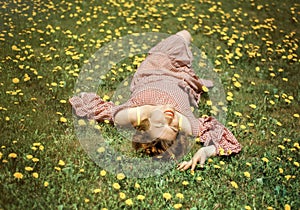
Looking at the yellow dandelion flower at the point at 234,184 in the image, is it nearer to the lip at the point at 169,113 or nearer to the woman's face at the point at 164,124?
the woman's face at the point at 164,124

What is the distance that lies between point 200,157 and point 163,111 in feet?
1.87

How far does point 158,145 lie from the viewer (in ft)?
12.5

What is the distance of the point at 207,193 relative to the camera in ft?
11.4

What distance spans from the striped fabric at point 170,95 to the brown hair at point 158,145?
0.25m

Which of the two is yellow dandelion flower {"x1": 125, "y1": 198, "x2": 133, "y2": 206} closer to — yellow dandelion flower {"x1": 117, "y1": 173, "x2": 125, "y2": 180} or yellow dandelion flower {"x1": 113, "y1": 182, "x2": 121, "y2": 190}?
yellow dandelion flower {"x1": 113, "y1": 182, "x2": 121, "y2": 190}

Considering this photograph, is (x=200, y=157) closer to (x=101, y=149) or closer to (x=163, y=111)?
(x=163, y=111)

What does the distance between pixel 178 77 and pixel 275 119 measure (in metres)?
1.21

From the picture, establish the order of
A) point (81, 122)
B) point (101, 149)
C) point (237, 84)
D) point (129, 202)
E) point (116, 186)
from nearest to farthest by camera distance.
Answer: point (129, 202)
point (116, 186)
point (101, 149)
point (81, 122)
point (237, 84)

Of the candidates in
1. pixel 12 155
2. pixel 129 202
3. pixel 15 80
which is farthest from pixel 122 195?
pixel 15 80

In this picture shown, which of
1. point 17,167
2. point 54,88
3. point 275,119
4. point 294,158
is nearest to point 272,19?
point 275,119

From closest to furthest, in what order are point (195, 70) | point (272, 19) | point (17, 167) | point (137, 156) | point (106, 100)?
point (17, 167) → point (137, 156) → point (106, 100) → point (195, 70) → point (272, 19)

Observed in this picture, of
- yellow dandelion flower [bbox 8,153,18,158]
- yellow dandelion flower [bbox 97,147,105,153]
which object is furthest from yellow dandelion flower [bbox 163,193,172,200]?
yellow dandelion flower [bbox 8,153,18,158]

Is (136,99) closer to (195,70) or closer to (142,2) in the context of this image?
(195,70)

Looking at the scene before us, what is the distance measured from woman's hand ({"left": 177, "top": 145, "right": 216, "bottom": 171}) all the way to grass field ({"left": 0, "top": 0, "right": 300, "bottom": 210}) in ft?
0.21
